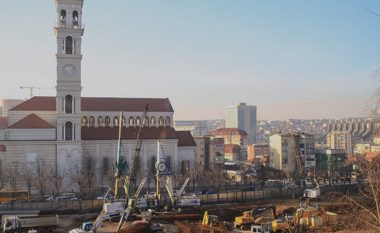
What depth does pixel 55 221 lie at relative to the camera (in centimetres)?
3662

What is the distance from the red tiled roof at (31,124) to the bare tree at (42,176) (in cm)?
385

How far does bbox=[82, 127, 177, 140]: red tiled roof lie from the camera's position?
64500mm

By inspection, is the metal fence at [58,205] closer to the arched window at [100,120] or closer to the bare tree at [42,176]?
the bare tree at [42,176]

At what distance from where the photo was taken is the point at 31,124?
5953 cm

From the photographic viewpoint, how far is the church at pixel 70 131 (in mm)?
59031

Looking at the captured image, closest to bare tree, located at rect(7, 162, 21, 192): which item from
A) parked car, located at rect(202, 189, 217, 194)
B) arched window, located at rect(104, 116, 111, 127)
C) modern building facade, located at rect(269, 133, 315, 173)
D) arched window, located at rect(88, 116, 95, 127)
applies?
arched window, located at rect(88, 116, 95, 127)

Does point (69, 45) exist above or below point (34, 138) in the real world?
above

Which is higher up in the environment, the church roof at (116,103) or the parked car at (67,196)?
the church roof at (116,103)

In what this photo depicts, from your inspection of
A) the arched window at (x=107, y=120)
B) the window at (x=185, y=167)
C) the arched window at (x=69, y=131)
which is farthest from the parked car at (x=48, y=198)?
the window at (x=185, y=167)

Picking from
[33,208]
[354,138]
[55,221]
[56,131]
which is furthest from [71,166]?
[354,138]

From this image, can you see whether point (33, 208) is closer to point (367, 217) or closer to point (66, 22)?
point (66, 22)

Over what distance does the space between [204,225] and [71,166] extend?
29.2 m

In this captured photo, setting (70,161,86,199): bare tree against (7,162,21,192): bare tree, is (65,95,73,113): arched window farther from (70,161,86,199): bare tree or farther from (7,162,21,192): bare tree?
(7,162,21,192): bare tree

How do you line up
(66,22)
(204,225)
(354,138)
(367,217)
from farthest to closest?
(354,138) < (66,22) < (204,225) < (367,217)
